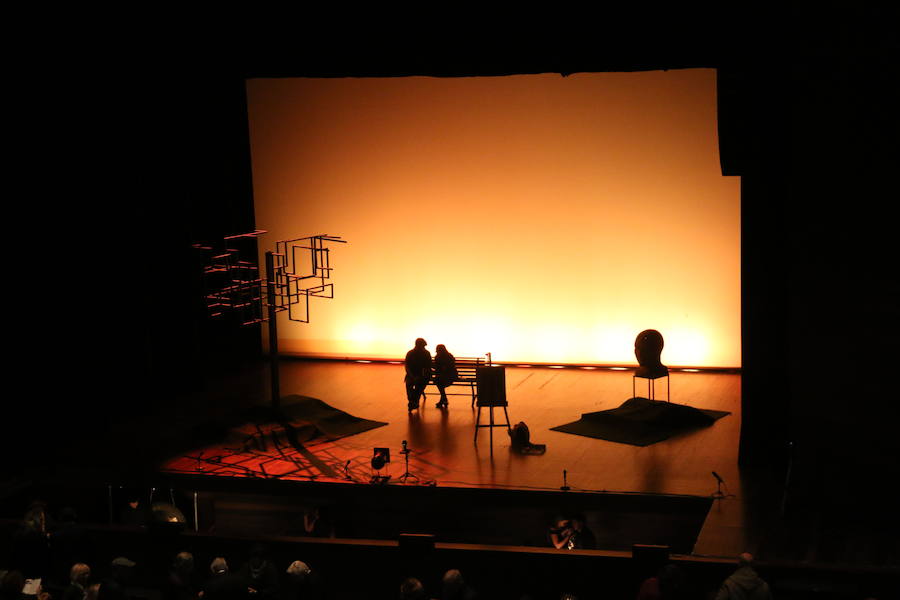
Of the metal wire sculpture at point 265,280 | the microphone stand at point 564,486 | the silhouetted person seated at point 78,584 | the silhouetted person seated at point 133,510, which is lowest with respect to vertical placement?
the silhouetted person seated at point 133,510

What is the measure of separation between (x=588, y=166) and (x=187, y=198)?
170 inches

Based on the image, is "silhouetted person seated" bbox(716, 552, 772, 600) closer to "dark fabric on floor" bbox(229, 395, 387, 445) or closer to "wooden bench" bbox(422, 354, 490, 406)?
"dark fabric on floor" bbox(229, 395, 387, 445)

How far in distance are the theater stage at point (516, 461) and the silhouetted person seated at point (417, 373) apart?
0.16 meters

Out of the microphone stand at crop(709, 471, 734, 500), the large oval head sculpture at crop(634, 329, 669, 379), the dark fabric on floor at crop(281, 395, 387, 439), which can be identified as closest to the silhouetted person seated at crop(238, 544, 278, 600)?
the microphone stand at crop(709, 471, 734, 500)

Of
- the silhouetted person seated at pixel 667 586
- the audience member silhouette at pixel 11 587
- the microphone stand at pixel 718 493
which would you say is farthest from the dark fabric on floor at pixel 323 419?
the silhouetted person seated at pixel 667 586

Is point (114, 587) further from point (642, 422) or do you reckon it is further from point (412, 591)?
point (642, 422)

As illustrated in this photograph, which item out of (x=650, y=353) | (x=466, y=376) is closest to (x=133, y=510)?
(x=466, y=376)

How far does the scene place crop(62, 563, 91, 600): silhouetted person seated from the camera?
6.38 meters

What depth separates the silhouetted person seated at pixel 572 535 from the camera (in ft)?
26.6

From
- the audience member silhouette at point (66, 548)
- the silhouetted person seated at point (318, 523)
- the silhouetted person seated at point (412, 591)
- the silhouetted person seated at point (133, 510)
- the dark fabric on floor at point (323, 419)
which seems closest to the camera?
the silhouetted person seated at point (412, 591)

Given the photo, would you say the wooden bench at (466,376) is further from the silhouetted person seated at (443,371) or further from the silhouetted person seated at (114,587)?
the silhouetted person seated at (114,587)

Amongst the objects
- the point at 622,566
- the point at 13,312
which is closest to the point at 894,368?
the point at 622,566

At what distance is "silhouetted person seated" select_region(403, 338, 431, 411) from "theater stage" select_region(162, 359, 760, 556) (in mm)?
162

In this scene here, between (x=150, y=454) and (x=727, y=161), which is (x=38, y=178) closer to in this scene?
(x=150, y=454)
